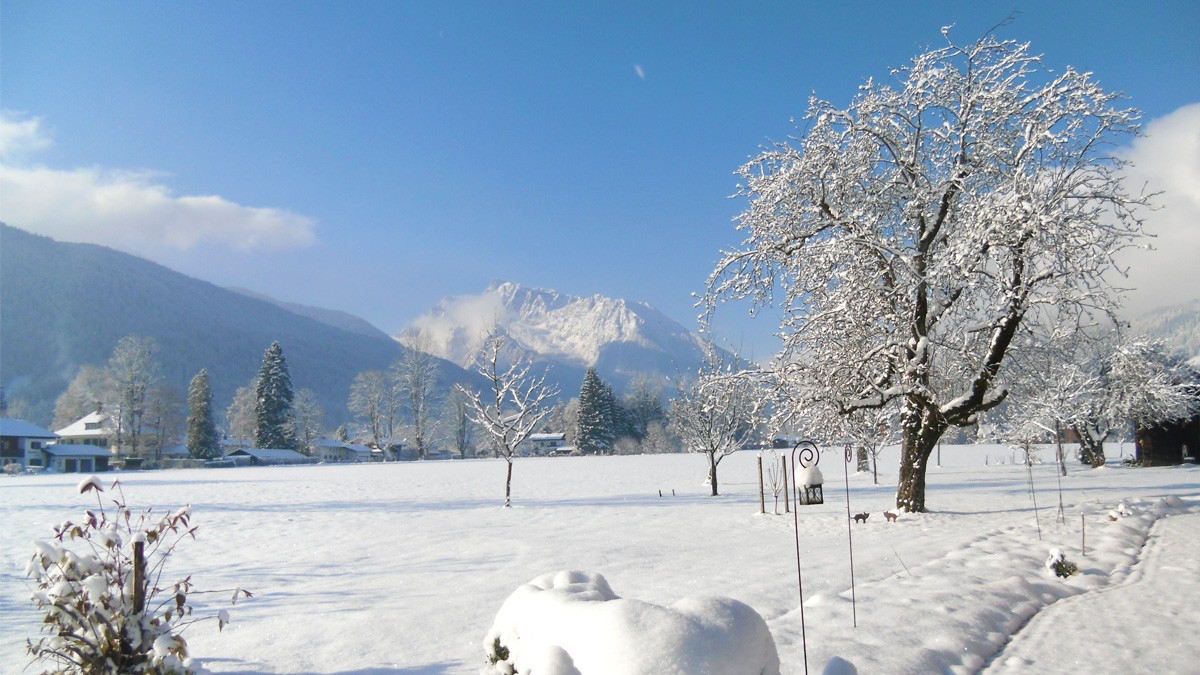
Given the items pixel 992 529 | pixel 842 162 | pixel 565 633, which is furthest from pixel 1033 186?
pixel 565 633

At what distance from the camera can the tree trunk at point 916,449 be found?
46.8 feet

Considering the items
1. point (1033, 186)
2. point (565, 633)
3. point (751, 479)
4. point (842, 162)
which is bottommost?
point (751, 479)

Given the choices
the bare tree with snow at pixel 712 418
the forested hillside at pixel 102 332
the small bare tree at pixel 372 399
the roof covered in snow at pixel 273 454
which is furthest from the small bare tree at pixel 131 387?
the forested hillside at pixel 102 332

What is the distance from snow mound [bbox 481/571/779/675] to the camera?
302cm

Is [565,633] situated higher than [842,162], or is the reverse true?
[842,162]

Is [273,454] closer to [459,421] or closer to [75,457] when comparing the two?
[75,457]

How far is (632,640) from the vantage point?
308 cm

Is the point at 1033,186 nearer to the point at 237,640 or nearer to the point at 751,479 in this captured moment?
the point at 237,640

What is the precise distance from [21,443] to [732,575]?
2870 inches

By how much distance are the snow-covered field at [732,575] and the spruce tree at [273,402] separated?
45.9 meters

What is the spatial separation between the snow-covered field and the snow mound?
206 cm

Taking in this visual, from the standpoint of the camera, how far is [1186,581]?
812 cm

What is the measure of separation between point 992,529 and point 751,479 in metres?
20.7

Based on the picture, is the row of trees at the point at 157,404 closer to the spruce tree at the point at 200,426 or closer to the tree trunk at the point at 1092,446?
the spruce tree at the point at 200,426
